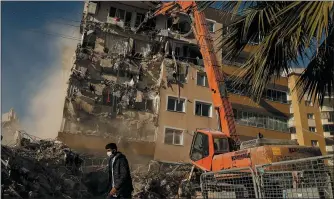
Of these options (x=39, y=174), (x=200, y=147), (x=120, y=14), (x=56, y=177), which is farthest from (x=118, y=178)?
(x=120, y=14)

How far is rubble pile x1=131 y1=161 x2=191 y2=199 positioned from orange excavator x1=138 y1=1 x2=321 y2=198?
2440mm

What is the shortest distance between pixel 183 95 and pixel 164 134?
390cm

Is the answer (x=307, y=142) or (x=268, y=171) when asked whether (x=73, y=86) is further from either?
(x=307, y=142)

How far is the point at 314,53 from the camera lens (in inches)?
212

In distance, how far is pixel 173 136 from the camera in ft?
89.4

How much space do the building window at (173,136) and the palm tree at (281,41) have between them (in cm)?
2115

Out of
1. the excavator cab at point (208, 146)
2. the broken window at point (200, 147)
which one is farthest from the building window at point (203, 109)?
the excavator cab at point (208, 146)

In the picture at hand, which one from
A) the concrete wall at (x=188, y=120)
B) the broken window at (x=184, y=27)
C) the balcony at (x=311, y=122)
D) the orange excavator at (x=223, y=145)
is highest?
the broken window at (x=184, y=27)

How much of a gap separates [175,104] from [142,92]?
281 centimetres

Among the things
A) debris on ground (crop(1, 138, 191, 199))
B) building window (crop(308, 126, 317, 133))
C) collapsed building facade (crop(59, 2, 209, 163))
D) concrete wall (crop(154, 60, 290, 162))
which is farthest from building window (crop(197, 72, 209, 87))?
building window (crop(308, 126, 317, 133))

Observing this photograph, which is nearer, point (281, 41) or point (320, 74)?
point (281, 41)

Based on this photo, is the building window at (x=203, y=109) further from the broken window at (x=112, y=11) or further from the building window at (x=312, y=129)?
the building window at (x=312, y=129)

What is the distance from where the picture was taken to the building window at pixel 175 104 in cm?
2811

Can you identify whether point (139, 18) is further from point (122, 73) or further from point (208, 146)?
point (208, 146)
